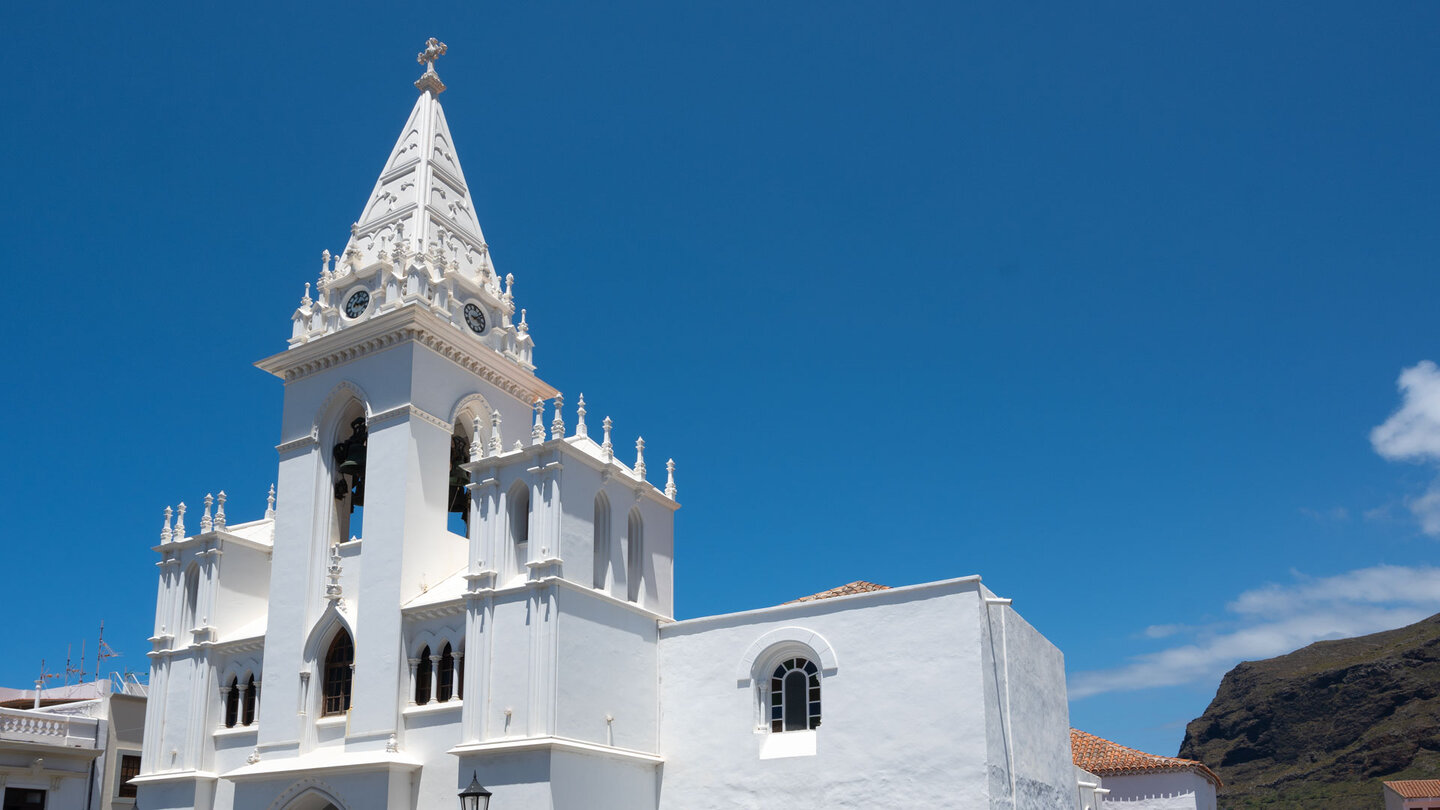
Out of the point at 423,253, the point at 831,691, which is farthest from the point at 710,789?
the point at 423,253

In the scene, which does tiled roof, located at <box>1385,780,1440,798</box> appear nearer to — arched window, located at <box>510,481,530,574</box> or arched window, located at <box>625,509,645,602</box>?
arched window, located at <box>625,509,645,602</box>

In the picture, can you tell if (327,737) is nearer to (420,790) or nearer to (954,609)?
(420,790)

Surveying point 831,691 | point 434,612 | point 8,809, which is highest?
point 434,612

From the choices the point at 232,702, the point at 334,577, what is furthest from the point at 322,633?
the point at 232,702

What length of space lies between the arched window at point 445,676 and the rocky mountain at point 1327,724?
63.2 metres

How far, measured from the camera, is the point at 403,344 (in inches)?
1097

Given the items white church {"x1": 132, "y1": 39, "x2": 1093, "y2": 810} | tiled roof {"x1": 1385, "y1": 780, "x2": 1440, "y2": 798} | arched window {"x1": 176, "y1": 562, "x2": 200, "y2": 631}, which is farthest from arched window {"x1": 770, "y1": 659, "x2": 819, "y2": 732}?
tiled roof {"x1": 1385, "y1": 780, "x2": 1440, "y2": 798}

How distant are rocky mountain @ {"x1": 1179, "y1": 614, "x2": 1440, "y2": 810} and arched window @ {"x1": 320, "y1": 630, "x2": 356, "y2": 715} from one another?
63.9 meters

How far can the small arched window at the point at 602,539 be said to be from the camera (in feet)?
87.0

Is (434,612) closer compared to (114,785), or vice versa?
(434,612)

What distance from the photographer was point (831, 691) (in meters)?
25.2

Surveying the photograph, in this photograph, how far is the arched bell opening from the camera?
28.5m

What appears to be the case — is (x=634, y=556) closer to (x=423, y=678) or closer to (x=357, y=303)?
(x=423, y=678)

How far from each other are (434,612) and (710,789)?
685cm
